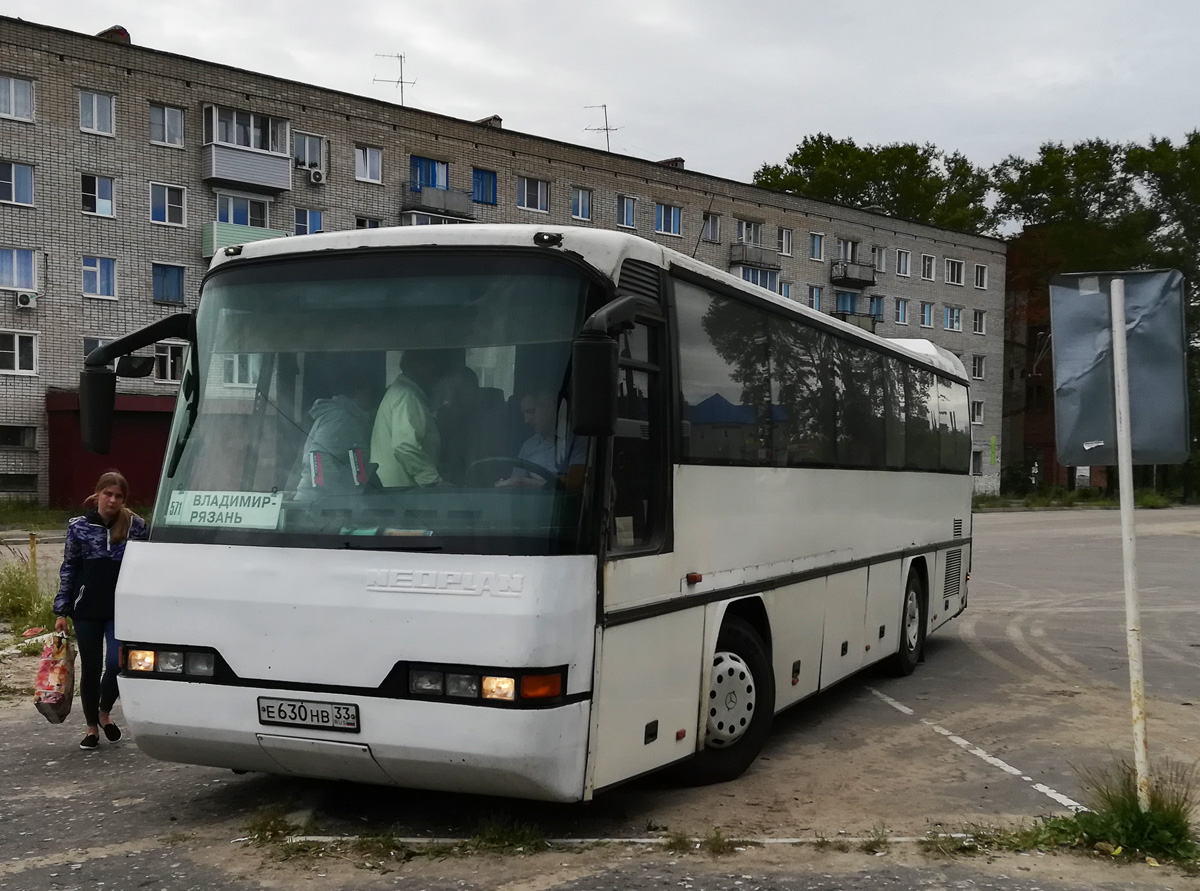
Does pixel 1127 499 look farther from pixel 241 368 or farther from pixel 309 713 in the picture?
pixel 241 368

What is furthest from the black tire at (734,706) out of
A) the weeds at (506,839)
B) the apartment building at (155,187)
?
the apartment building at (155,187)

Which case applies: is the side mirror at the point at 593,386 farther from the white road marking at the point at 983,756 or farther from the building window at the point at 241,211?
the building window at the point at 241,211

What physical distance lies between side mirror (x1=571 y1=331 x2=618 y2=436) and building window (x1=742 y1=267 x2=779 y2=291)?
58.0m

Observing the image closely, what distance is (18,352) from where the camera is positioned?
41812 mm

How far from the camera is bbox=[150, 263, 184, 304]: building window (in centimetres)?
4475

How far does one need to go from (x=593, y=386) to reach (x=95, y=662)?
4505 mm

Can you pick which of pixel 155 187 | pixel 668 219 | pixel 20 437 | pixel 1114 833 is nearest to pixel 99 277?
pixel 155 187

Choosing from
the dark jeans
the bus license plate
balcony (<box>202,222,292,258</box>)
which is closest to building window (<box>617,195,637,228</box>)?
balcony (<box>202,222,292,258</box>)

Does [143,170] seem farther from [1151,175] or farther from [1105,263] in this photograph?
[1151,175]

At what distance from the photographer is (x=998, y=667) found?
12.9 meters

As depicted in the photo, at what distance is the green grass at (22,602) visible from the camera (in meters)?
14.1

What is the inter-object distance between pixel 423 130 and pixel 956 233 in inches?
1415

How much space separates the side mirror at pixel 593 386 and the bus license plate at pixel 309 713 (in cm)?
162

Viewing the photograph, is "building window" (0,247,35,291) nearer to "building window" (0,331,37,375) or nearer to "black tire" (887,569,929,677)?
"building window" (0,331,37,375)
